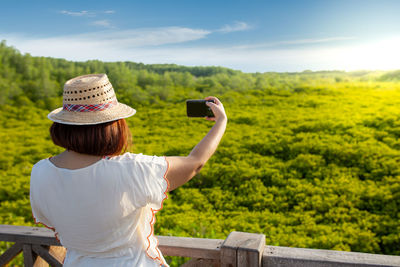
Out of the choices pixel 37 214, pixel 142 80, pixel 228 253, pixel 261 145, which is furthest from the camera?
pixel 142 80

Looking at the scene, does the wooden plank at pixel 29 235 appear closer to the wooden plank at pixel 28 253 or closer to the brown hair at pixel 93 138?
the wooden plank at pixel 28 253

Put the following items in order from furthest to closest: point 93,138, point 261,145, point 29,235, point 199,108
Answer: point 261,145, point 29,235, point 199,108, point 93,138

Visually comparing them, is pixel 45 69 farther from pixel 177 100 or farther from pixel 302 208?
pixel 302 208

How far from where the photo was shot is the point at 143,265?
1.20 m

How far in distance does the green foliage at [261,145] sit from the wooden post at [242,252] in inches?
106

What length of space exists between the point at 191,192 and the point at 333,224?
2.37 m

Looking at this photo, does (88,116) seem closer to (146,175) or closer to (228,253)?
(146,175)

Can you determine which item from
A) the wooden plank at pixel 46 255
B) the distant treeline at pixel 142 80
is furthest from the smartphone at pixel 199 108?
the distant treeline at pixel 142 80

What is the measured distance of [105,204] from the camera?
1.09m

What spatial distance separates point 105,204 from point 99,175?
9 cm

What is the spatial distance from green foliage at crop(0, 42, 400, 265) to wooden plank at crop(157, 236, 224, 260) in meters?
2.57

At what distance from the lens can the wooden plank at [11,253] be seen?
1.99 metres

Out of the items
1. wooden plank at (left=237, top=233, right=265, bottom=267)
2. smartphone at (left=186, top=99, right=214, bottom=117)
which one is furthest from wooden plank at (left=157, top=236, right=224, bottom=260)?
smartphone at (left=186, top=99, right=214, bottom=117)

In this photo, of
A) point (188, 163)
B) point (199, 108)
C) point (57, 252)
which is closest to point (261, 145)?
point (57, 252)
